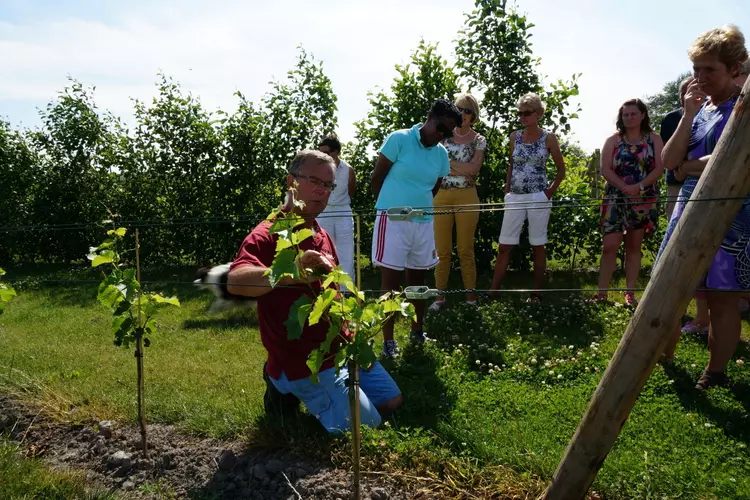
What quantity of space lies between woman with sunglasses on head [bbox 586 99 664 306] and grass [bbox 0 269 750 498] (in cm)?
58

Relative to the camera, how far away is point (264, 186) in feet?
30.1

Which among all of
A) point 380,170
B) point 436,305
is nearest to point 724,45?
point 380,170

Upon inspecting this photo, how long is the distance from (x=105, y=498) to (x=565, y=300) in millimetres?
4570

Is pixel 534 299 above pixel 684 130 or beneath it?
beneath

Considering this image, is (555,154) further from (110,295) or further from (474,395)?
(110,295)

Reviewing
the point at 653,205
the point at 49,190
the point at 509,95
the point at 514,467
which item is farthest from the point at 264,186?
the point at 514,467

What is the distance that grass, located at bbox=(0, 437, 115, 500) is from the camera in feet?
9.40

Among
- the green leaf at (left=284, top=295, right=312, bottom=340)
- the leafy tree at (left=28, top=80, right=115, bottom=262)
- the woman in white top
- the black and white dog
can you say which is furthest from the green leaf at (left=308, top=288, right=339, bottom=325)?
the leafy tree at (left=28, top=80, right=115, bottom=262)

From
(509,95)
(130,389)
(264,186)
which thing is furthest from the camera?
(264,186)

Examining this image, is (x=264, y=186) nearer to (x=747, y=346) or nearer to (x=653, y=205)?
(x=653, y=205)

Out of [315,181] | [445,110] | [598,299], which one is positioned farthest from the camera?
[598,299]

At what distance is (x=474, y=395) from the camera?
388 centimetres

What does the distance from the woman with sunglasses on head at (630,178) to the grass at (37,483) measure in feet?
14.9

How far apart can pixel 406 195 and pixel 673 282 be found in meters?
2.80
